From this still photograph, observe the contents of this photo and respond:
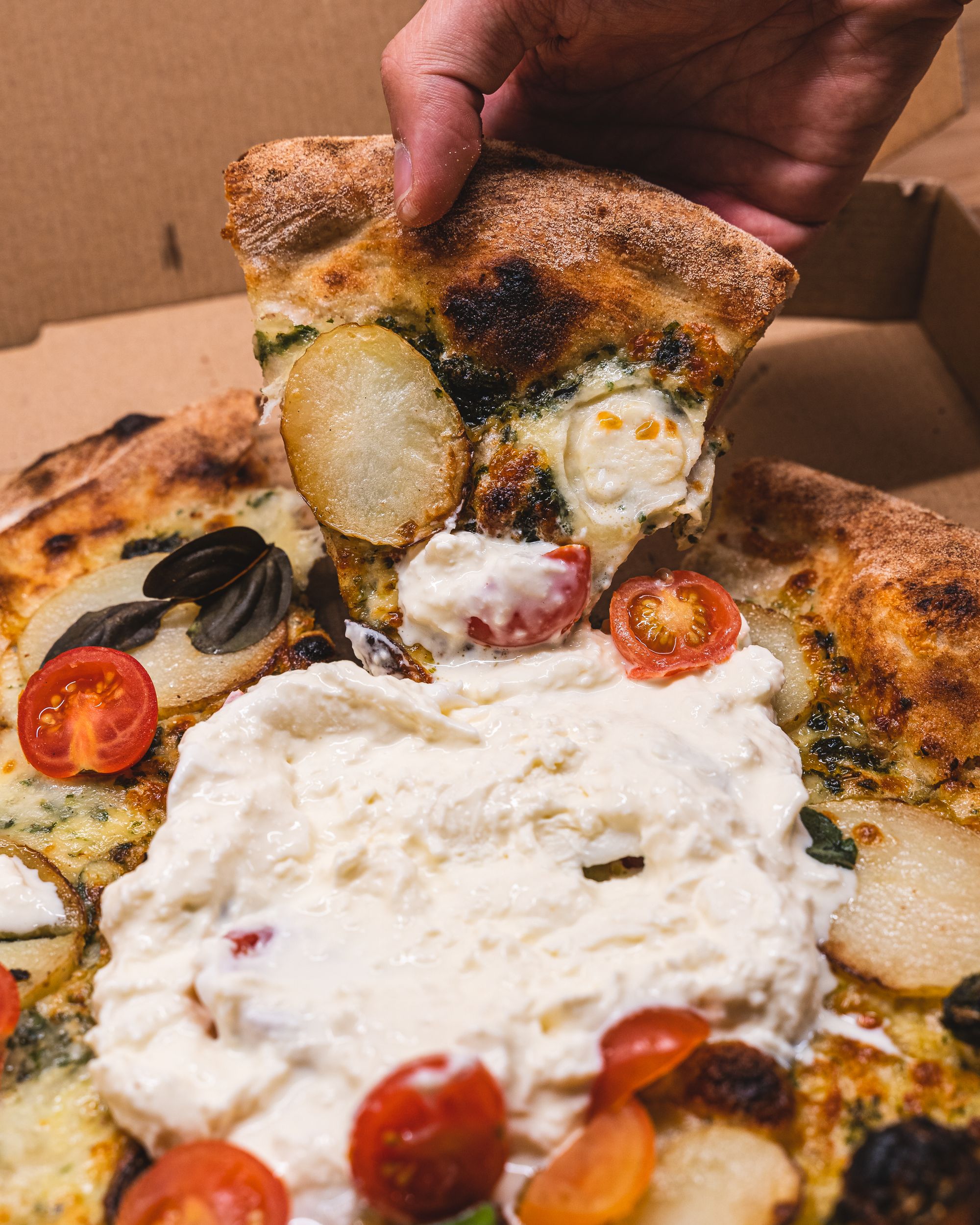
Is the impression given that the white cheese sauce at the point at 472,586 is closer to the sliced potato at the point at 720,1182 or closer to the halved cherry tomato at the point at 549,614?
the halved cherry tomato at the point at 549,614

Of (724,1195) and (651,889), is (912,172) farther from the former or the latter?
(724,1195)

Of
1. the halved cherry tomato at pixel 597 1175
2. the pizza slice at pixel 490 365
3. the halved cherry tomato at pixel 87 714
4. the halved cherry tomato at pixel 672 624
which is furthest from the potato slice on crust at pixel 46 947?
Answer: the halved cherry tomato at pixel 672 624

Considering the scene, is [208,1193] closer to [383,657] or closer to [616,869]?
[616,869]

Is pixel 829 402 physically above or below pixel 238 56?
below

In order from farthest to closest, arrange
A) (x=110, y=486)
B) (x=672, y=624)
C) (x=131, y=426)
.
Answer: (x=131, y=426)
(x=110, y=486)
(x=672, y=624)

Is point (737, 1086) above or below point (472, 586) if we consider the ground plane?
below

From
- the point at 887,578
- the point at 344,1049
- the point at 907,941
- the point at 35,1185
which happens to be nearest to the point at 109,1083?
the point at 35,1185

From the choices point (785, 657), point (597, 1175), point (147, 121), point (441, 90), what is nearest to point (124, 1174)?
point (597, 1175)
